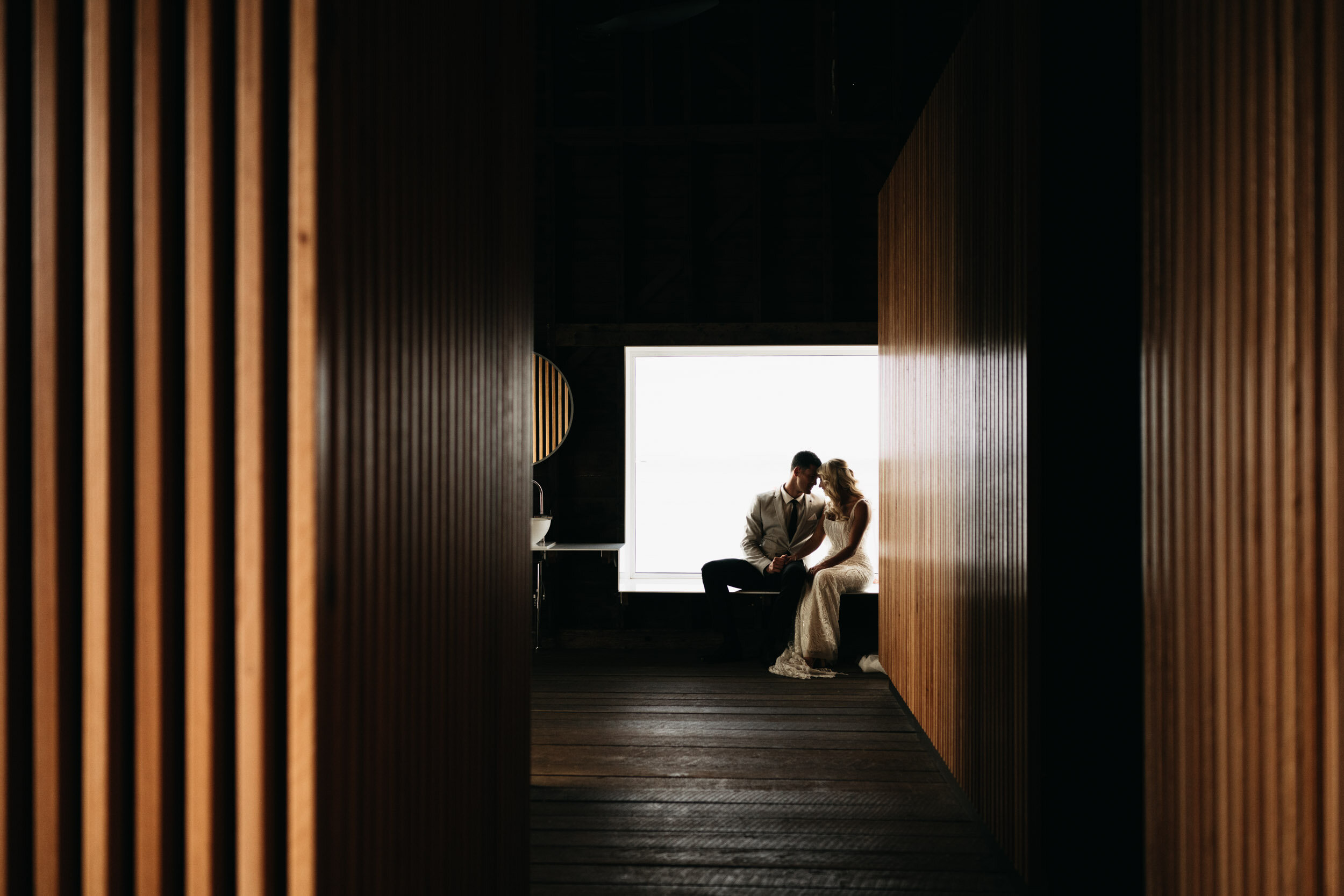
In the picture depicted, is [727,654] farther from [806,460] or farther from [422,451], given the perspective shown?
[422,451]

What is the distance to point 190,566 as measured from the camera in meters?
1.14

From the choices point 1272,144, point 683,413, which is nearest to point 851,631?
point 683,413

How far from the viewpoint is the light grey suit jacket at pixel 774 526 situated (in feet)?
19.1

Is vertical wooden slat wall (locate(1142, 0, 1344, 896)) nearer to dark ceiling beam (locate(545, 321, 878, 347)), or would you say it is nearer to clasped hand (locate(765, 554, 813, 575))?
clasped hand (locate(765, 554, 813, 575))

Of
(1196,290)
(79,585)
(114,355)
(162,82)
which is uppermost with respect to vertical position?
(162,82)

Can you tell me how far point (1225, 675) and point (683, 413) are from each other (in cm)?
501

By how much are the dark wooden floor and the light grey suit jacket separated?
1.01 m

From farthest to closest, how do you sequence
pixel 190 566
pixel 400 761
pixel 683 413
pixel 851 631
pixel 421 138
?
1. pixel 683 413
2. pixel 851 631
3. pixel 421 138
4. pixel 400 761
5. pixel 190 566

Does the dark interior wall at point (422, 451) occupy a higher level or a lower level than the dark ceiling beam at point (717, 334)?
lower

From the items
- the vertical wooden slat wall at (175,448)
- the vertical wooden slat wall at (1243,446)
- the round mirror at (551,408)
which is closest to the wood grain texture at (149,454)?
the vertical wooden slat wall at (175,448)

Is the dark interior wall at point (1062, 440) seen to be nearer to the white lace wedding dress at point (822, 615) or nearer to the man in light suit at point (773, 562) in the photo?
the white lace wedding dress at point (822, 615)

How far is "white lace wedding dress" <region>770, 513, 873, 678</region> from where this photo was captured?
5461 mm

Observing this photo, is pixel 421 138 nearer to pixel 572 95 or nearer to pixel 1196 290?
pixel 1196 290

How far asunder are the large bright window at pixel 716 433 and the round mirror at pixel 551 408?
0.51 metres
